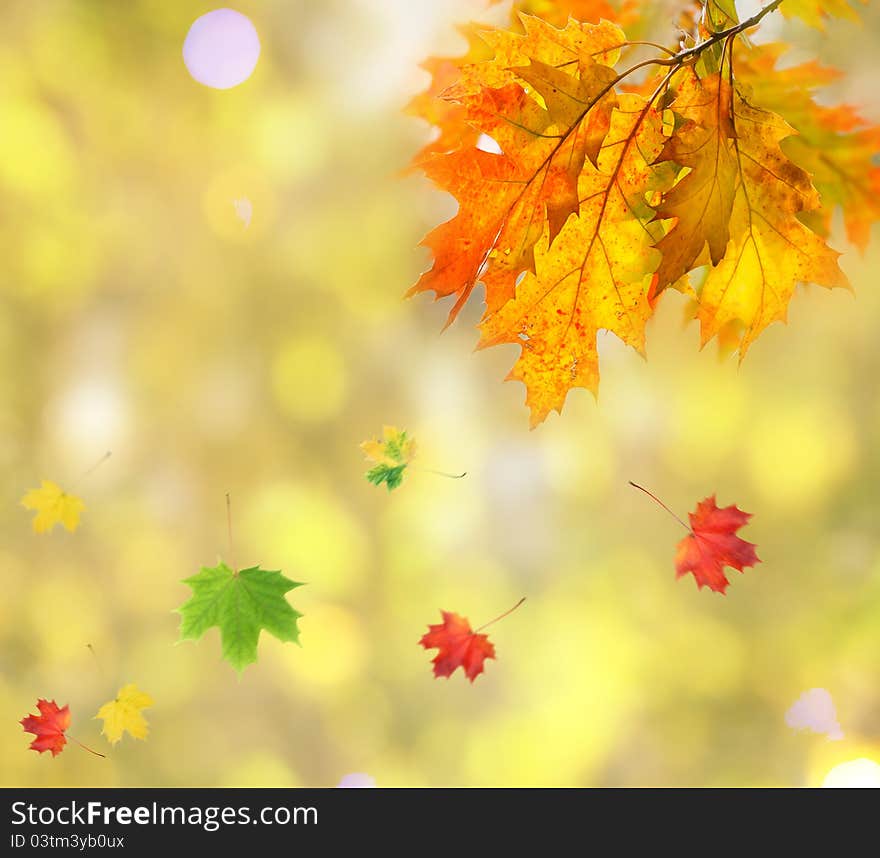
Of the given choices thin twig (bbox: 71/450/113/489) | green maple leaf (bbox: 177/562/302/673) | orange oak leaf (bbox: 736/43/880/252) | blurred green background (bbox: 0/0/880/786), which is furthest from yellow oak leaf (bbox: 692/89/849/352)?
thin twig (bbox: 71/450/113/489)

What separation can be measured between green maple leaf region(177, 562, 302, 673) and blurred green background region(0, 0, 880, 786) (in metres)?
0.18

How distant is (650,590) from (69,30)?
1.06 meters

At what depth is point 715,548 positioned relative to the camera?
69 centimetres

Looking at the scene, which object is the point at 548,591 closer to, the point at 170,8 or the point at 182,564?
the point at 182,564

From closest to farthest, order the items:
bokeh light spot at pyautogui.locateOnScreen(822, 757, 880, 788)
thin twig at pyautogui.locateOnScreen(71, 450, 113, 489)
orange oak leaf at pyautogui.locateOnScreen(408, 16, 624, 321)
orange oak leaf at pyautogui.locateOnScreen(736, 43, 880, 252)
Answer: orange oak leaf at pyautogui.locateOnScreen(408, 16, 624, 321), orange oak leaf at pyautogui.locateOnScreen(736, 43, 880, 252), bokeh light spot at pyautogui.locateOnScreen(822, 757, 880, 788), thin twig at pyautogui.locateOnScreen(71, 450, 113, 489)

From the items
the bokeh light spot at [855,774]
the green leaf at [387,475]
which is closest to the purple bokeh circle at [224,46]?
the green leaf at [387,475]

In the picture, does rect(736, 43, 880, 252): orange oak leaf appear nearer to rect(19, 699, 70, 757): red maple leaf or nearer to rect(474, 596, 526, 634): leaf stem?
rect(474, 596, 526, 634): leaf stem

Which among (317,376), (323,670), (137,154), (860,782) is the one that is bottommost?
(860,782)

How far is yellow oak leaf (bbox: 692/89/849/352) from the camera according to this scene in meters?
0.42

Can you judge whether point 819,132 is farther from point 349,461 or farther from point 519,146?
point 349,461

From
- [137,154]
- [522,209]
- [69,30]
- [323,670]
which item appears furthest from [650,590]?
[69,30]
